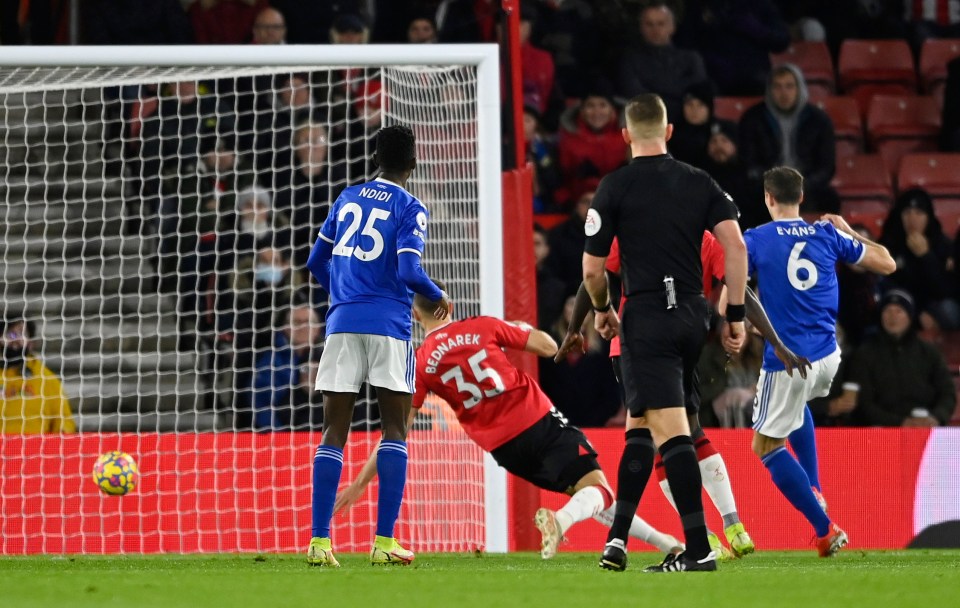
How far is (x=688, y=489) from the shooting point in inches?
222

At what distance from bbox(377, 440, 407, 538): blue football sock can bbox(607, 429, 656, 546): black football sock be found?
3.53ft

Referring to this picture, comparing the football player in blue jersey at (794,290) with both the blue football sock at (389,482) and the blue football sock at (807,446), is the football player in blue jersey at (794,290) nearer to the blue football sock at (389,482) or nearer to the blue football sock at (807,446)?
the blue football sock at (807,446)

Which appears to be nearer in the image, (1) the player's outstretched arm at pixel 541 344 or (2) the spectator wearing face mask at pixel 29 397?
(1) the player's outstretched arm at pixel 541 344

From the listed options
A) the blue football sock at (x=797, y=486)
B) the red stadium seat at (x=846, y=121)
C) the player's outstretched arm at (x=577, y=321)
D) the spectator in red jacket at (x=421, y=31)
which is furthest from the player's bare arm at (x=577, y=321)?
the red stadium seat at (x=846, y=121)

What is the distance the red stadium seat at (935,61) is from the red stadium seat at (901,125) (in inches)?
7.4

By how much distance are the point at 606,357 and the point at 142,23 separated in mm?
4777

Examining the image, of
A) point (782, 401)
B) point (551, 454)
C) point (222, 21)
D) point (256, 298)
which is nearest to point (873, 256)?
point (782, 401)

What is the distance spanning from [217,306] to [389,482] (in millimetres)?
4098

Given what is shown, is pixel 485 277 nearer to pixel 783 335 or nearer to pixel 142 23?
pixel 783 335

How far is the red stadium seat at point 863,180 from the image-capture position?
1304 cm

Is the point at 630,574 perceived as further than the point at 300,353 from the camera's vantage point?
No

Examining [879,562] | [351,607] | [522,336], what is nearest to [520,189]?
[522,336]

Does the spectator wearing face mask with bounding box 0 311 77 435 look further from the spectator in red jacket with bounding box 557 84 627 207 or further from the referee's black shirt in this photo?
the referee's black shirt

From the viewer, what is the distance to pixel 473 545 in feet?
28.6
